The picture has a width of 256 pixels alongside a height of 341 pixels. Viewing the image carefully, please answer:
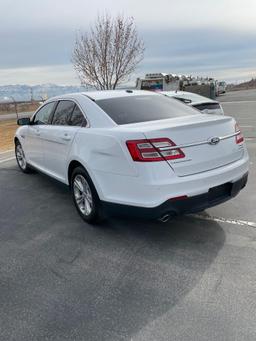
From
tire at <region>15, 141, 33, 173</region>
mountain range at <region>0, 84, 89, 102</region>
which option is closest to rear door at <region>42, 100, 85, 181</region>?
tire at <region>15, 141, 33, 173</region>

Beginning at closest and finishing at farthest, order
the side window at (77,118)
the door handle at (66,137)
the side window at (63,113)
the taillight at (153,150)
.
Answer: the taillight at (153,150)
the side window at (77,118)
the door handle at (66,137)
the side window at (63,113)

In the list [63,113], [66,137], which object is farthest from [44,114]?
[66,137]

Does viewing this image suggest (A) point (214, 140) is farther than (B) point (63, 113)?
No

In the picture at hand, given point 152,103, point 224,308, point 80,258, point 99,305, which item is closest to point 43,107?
point 152,103

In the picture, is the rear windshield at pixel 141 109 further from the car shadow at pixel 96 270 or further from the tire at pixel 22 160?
the tire at pixel 22 160

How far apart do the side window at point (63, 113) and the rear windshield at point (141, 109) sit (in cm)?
63

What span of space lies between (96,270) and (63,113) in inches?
101

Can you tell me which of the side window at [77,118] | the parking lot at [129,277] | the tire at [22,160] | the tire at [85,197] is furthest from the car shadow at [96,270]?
the tire at [22,160]

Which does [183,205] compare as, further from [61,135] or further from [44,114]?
[44,114]

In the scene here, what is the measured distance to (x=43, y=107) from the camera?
603cm

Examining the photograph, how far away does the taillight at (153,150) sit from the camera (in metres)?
3.38

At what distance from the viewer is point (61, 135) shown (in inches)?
190

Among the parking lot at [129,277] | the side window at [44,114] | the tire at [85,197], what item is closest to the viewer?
the parking lot at [129,277]

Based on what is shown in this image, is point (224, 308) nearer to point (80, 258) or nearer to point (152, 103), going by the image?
point (80, 258)
